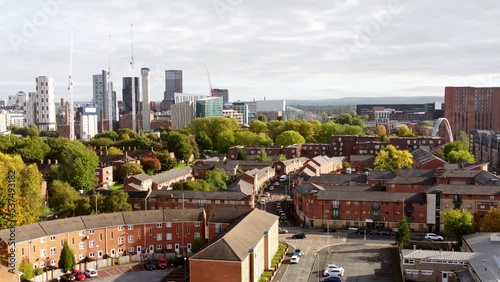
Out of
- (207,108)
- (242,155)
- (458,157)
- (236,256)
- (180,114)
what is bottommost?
(236,256)

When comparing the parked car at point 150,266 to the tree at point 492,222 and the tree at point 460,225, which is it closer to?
the tree at point 460,225

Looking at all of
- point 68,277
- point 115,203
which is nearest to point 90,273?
point 68,277

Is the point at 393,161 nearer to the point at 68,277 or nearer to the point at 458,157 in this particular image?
the point at 458,157

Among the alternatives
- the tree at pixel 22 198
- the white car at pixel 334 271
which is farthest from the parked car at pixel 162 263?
the white car at pixel 334 271

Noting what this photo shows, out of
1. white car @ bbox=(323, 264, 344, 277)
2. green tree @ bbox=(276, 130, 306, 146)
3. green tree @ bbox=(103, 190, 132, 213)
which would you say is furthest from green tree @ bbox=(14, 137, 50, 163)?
white car @ bbox=(323, 264, 344, 277)

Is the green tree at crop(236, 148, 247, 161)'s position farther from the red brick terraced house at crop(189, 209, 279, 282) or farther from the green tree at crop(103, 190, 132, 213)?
the red brick terraced house at crop(189, 209, 279, 282)

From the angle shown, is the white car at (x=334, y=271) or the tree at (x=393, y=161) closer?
the white car at (x=334, y=271)

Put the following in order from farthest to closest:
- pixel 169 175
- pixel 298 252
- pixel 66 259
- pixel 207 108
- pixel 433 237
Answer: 1. pixel 207 108
2. pixel 169 175
3. pixel 433 237
4. pixel 298 252
5. pixel 66 259
